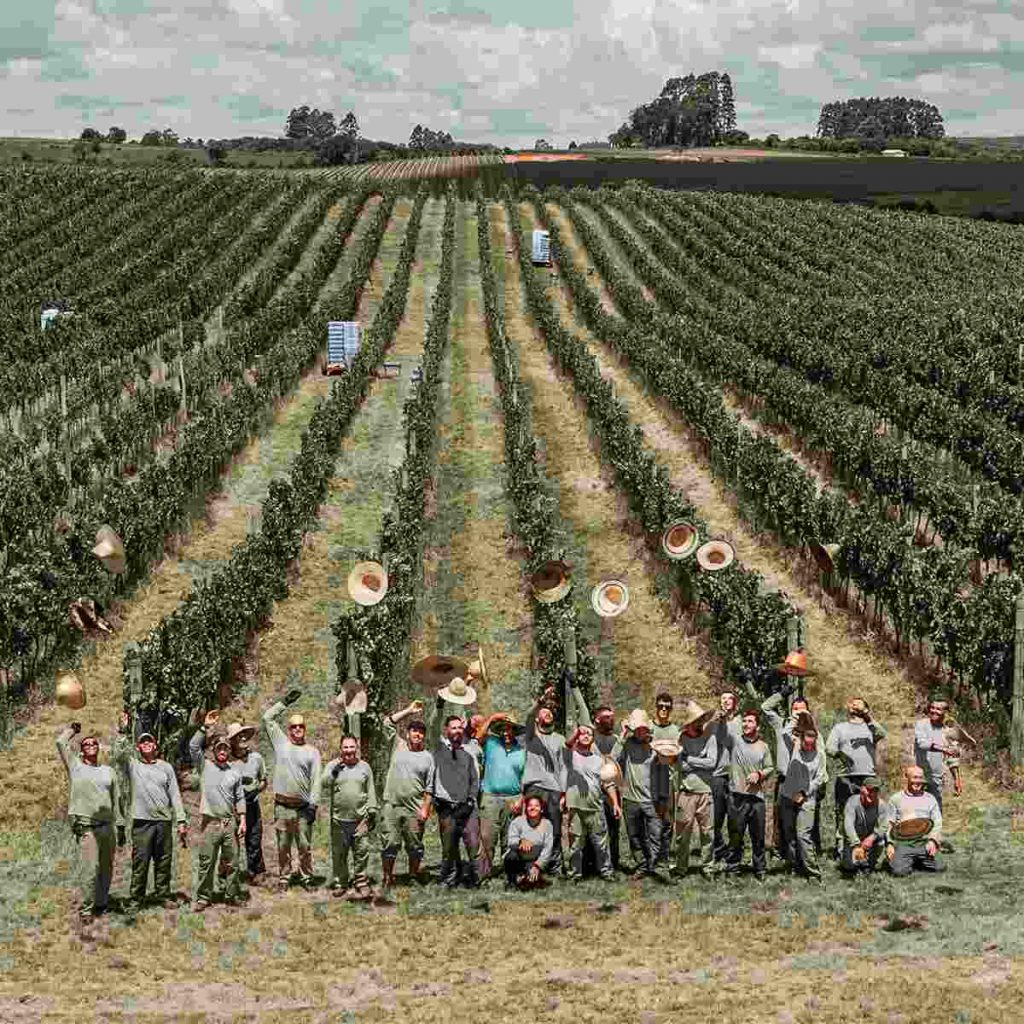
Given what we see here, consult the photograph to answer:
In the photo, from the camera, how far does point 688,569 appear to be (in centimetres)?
2356

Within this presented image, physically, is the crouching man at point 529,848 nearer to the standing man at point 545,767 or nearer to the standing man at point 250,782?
the standing man at point 545,767

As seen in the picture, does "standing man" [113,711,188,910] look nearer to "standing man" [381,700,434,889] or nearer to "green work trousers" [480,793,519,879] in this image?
"standing man" [381,700,434,889]

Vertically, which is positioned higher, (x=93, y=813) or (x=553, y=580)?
(x=553, y=580)

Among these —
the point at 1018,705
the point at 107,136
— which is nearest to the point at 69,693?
the point at 1018,705

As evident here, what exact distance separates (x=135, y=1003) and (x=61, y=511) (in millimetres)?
15812

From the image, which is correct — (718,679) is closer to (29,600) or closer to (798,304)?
(29,600)

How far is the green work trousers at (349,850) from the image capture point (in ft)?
44.6

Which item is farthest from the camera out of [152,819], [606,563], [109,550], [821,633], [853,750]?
[606,563]

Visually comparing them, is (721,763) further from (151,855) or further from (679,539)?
(679,539)

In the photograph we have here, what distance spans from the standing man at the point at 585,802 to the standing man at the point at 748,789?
1.10 meters

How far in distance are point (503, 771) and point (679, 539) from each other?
7.46 meters

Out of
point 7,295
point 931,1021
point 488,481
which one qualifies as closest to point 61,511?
point 488,481

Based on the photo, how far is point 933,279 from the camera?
57719 mm

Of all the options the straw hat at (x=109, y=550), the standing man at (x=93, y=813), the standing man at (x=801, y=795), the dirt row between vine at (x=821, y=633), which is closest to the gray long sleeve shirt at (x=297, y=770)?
the standing man at (x=93, y=813)
